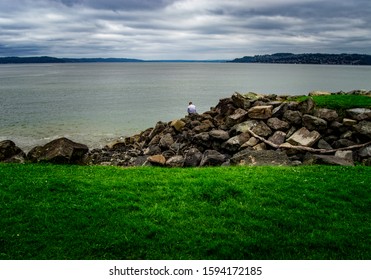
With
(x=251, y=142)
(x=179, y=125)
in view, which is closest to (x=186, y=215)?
(x=251, y=142)

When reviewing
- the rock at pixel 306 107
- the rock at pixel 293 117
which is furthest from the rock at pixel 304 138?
the rock at pixel 306 107

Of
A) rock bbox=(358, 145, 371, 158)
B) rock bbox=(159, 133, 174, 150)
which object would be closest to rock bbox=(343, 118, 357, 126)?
rock bbox=(358, 145, 371, 158)

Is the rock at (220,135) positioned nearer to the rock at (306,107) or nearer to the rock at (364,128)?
the rock at (306,107)

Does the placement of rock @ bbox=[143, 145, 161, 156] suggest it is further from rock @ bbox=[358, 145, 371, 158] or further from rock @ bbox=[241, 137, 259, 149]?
rock @ bbox=[358, 145, 371, 158]

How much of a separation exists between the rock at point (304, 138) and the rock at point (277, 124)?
133 centimetres

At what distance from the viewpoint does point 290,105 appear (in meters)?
26.5

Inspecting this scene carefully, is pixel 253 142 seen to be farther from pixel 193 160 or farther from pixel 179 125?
pixel 179 125

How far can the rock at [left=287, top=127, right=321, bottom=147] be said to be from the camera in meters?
22.6

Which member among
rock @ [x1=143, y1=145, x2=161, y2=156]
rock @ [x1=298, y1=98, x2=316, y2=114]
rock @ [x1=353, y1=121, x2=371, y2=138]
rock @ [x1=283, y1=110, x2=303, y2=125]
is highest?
rock @ [x1=298, y1=98, x2=316, y2=114]

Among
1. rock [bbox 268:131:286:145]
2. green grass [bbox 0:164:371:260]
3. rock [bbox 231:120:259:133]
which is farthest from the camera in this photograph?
rock [bbox 231:120:259:133]

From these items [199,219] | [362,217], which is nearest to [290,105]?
[362,217]

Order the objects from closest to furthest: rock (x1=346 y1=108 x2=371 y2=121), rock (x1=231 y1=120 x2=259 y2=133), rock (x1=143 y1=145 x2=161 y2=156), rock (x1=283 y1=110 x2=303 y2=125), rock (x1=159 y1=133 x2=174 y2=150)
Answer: rock (x1=346 y1=108 x2=371 y2=121) < rock (x1=283 y1=110 x2=303 y2=125) < rock (x1=231 y1=120 x2=259 y2=133) < rock (x1=143 y1=145 x2=161 y2=156) < rock (x1=159 y1=133 x2=174 y2=150)

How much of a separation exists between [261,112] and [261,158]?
8662mm

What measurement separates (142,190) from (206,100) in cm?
6880
